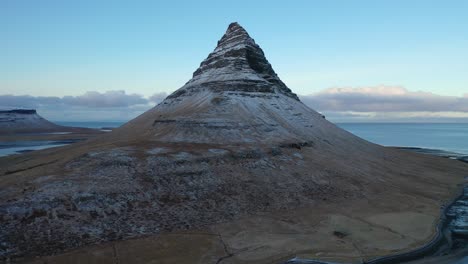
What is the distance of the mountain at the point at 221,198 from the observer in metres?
28.1

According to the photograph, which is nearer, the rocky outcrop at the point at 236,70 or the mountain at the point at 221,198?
the mountain at the point at 221,198

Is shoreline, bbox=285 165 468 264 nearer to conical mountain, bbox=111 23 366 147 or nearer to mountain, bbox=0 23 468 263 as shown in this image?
mountain, bbox=0 23 468 263

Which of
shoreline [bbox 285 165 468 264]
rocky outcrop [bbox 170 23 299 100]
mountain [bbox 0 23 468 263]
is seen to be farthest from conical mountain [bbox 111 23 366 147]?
shoreline [bbox 285 165 468 264]

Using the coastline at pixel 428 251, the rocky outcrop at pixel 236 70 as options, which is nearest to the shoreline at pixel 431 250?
the coastline at pixel 428 251

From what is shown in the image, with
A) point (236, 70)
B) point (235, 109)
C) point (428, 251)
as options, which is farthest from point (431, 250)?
point (236, 70)

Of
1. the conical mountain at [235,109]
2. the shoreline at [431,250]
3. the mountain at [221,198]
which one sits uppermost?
the conical mountain at [235,109]

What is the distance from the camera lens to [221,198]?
39.9m

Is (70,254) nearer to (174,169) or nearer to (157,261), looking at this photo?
(157,261)

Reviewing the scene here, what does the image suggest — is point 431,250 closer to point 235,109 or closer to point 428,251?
point 428,251

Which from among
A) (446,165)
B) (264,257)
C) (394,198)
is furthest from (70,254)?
(446,165)

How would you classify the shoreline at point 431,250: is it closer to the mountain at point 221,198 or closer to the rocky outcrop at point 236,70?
the mountain at point 221,198

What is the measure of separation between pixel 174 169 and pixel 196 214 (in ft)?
30.3

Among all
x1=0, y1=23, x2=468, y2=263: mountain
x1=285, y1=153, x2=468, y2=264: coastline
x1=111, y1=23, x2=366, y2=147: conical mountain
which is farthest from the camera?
x1=111, y1=23, x2=366, y2=147: conical mountain

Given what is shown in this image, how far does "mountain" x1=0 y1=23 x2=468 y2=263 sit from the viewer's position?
92.2ft
